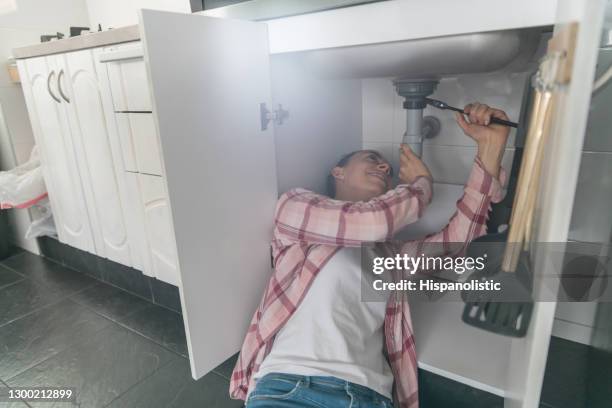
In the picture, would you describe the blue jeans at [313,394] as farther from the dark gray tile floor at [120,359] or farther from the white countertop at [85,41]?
the white countertop at [85,41]

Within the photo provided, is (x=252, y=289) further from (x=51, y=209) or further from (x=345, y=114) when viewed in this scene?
(x=51, y=209)

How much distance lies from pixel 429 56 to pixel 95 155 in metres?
1.16

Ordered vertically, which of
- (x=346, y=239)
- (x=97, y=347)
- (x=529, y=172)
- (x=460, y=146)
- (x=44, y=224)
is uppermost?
(x=529, y=172)

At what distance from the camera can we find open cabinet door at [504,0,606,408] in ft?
1.16

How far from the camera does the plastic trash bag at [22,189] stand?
166 cm

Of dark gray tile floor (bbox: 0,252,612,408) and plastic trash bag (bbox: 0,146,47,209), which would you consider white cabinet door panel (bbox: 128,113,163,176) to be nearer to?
dark gray tile floor (bbox: 0,252,612,408)

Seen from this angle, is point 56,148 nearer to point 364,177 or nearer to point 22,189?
point 22,189

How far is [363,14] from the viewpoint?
0.75 meters

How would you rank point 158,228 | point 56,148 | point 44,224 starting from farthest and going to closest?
point 44,224 < point 56,148 < point 158,228

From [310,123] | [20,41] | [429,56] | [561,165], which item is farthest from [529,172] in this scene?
[20,41]

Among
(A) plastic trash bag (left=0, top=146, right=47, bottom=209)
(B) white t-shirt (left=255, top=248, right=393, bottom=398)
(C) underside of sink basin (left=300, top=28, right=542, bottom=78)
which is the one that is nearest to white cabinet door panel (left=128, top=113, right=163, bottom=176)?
(C) underside of sink basin (left=300, top=28, right=542, bottom=78)

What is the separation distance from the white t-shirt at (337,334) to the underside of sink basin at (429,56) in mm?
404

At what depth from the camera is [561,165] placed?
388 mm

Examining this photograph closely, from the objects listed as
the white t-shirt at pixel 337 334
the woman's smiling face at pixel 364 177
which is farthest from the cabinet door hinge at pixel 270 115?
the white t-shirt at pixel 337 334
